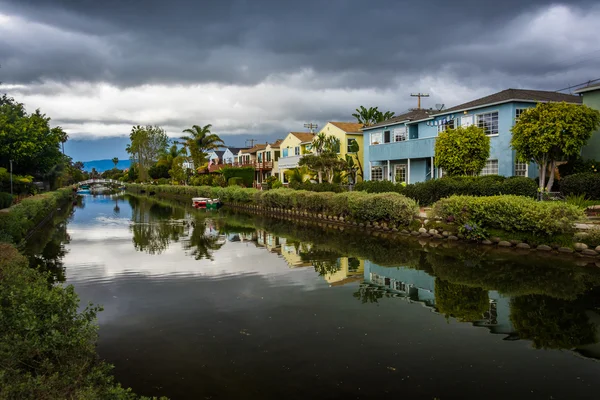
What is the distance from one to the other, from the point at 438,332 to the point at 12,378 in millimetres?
8155

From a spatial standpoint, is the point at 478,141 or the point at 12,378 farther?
the point at 478,141

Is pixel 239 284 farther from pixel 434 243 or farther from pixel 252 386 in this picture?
pixel 434 243

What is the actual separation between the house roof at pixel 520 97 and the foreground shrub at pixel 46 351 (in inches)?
1194

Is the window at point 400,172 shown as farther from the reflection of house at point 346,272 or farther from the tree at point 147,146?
the tree at point 147,146

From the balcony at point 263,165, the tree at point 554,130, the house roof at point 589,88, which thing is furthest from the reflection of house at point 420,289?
the balcony at point 263,165

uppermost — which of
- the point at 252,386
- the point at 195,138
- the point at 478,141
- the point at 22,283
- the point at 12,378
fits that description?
the point at 195,138

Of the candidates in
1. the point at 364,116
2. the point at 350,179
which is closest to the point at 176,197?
the point at 364,116

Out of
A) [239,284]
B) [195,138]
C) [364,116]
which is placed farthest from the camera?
[195,138]

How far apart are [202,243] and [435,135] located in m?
22.7

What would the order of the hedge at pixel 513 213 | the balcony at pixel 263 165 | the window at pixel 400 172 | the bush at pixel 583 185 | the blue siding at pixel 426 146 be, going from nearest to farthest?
the hedge at pixel 513 213
the bush at pixel 583 185
the blue siding at pixel 426 146
the window at pixel 400 172
the balcony at pixel 263 165

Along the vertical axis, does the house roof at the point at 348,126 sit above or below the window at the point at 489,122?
above

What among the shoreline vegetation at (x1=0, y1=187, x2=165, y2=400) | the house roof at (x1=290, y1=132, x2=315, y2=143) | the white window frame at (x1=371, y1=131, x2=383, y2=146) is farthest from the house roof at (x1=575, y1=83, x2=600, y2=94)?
the house roof at (x1=290, y1=132, x2=315, y2=143)

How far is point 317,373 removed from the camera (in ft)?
26.8

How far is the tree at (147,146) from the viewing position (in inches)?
4464
